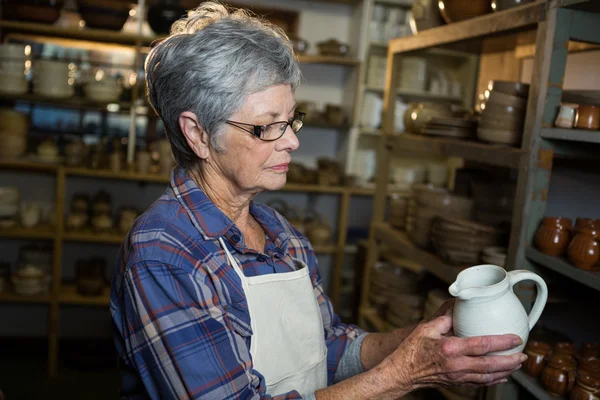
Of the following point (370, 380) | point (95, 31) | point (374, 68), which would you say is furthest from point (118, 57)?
point (370, 380)

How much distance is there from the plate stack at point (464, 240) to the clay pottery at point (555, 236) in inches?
→ 15.7

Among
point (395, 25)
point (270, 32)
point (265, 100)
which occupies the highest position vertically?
point (395, 25)

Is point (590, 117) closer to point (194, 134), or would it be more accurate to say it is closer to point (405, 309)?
point (194, 134)

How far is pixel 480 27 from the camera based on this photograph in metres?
2.22

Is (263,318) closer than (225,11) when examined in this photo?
Yes

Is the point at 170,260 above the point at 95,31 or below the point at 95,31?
below

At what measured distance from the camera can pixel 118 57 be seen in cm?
452

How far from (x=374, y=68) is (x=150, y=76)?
3.41 metres

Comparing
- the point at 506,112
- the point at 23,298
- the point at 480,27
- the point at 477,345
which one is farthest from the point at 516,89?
the point at 23,298

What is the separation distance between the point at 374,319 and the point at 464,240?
0.94 metres

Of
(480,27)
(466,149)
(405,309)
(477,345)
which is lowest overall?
(405,309)

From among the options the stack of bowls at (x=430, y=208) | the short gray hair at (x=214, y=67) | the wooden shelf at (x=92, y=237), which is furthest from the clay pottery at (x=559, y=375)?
the wooden shelf at (x=92, y=237)

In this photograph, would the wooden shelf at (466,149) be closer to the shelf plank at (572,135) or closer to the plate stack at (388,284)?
the shelf plank at (572,135)

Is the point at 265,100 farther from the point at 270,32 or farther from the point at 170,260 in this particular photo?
the point at 170,260
